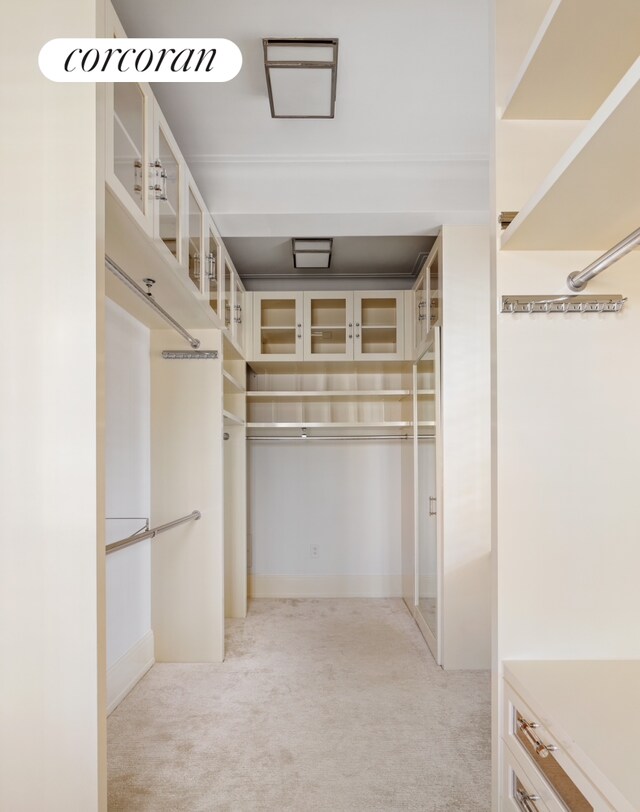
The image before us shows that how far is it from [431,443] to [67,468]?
2552 millimetres

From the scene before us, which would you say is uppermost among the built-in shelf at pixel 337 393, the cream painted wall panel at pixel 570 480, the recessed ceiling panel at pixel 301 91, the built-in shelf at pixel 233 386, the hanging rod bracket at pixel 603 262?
the recessed ceiling panel at pixel 301 91

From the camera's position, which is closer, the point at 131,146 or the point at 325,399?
the point at 131,146

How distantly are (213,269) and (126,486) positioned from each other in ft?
3.93

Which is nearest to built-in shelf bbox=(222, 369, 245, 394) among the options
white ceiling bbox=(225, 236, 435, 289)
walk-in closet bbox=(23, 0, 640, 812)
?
walk-in closet bbox=(23, 0, 640, 812)

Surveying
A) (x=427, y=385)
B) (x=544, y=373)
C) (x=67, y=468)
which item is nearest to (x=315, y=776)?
(x=67, y=468)

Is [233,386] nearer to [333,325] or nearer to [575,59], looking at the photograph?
[333,325]

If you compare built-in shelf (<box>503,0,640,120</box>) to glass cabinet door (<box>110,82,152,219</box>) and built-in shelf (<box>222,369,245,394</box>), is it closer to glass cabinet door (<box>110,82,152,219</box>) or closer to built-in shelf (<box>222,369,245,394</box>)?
glass cabinet door (<box>110,82,152,219</box>)

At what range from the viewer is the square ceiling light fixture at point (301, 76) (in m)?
2.23

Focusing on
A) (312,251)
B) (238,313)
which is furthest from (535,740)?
(312,251)

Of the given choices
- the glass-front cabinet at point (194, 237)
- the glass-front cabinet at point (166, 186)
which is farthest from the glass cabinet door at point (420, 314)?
the glass-front cabinet at point (166, 186)

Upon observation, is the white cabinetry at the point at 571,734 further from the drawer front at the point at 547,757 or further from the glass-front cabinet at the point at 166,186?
the glass-front cabinet at the point at 166,186

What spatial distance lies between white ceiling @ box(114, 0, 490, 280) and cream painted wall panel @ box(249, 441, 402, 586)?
6.63 feet

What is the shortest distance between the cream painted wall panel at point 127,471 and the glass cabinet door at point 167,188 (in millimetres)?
677

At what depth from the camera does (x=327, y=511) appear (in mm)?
5031
